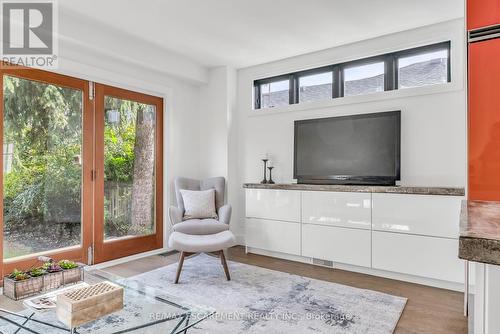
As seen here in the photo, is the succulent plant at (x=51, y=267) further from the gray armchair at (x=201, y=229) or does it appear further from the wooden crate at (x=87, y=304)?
the gray armchair at (x=201, y=229)

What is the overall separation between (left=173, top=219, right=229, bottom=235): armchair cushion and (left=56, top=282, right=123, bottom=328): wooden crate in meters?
1.68

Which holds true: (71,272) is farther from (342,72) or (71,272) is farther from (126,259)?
(342,72)

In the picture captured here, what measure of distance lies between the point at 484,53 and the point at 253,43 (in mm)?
2431

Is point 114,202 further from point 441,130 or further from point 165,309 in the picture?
point 441,130

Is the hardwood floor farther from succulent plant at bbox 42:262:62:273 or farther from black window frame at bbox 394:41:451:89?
black window frame at bbox 394:41:451:89

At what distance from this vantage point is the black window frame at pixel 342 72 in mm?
3385

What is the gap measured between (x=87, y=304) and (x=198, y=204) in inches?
91.7

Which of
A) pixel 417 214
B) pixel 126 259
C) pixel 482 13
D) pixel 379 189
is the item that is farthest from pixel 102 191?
pixel 482 13

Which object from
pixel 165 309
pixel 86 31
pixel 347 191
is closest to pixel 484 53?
pixel 347 191

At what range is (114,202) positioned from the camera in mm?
Result: 3777

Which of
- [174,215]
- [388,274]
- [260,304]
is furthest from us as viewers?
[174,215]

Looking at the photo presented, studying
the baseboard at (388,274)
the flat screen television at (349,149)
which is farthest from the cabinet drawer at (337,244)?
the flat screen television at (349,149)

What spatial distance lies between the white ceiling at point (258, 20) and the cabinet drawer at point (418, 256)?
213 cm

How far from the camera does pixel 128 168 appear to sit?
3.93 m
